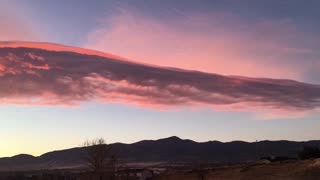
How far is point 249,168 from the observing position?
3088 inches

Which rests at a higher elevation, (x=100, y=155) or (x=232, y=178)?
(x=100, y=155)

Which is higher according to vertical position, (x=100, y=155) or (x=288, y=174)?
(x=100, y=155)

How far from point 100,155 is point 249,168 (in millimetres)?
34987

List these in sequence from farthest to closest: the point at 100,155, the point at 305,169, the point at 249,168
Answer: the point at 100,155 → the point at 249,168 → the point at 305,169

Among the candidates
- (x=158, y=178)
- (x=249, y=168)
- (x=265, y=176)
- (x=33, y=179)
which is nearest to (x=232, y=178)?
(x=249, y=168)

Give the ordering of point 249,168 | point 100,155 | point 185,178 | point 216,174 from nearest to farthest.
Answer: point 249,168, point 216,174, point 185,178, point 100,155

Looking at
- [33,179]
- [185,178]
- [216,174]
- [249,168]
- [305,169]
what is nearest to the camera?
[305,169]

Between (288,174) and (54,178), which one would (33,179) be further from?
(288,174)

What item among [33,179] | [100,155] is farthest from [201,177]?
[33,179]

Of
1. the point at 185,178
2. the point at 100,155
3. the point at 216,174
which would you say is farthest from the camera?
the point at 100,155

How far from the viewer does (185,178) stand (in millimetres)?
95000

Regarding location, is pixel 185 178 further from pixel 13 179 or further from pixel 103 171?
pixel 13 179

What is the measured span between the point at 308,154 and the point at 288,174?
4273cm

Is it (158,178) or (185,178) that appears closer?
(185,178)
